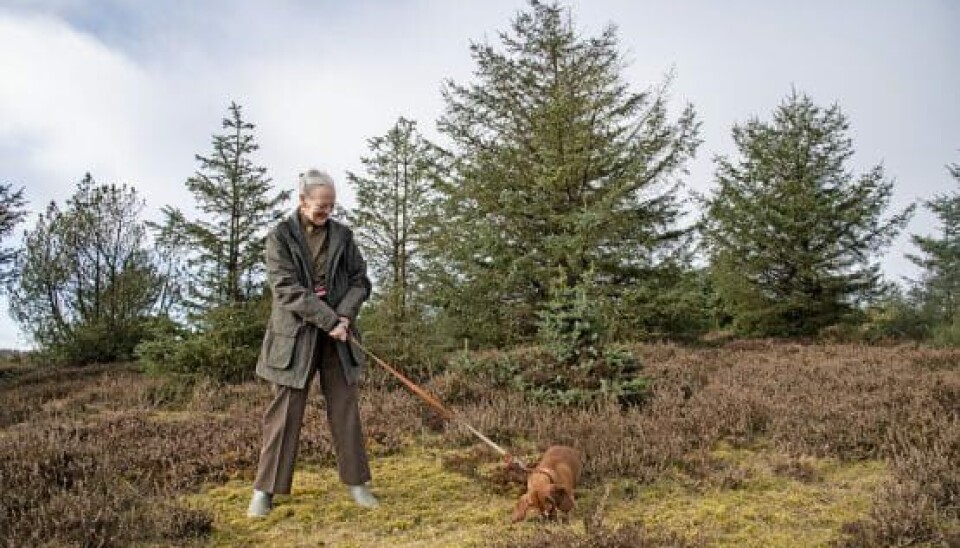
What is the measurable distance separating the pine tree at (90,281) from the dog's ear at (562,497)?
54.4ft

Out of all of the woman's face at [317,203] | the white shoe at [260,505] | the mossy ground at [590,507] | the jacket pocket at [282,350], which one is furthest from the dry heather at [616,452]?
the woman's face at [317,203]

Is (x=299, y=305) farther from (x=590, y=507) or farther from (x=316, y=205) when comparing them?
(x=590, y=507)

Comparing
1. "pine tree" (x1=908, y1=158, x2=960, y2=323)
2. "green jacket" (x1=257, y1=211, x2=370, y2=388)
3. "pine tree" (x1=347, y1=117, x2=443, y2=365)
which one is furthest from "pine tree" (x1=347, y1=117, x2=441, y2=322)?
"pine tree" (x1=908, y1=158, x2=960, y2=323)

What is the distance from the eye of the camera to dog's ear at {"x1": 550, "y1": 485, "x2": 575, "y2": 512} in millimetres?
4023

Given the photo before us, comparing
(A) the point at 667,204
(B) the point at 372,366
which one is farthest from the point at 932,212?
(B) the point at 372,366

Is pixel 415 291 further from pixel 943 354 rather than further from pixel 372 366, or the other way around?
pixel 943 354

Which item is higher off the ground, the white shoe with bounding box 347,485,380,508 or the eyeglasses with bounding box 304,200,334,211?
the eyeglasses with bounding box 304,200,334,211

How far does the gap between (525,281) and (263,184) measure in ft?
19.1

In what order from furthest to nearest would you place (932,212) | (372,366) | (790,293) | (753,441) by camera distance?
(932,212) < (790,293) < (372,366) < (753,441)

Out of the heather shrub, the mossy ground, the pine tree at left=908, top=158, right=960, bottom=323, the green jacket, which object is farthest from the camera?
the pine tree at left=908, top=158, right=960, bottom=323

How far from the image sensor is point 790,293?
1736 cm

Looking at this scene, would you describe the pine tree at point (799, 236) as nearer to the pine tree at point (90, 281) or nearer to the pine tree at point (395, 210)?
the pine tree at point (395, 210)

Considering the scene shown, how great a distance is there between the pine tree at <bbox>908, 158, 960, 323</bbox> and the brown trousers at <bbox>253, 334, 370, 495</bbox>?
750 inches

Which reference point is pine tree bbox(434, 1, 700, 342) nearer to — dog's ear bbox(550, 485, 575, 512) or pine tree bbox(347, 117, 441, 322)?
pine tree bbox(347, 117, 441, 322)
